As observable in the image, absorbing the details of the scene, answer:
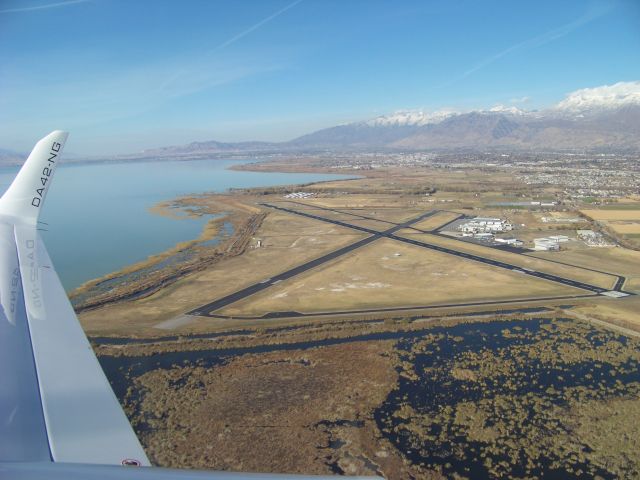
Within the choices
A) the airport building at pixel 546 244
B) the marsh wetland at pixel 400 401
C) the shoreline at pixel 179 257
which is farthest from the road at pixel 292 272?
the airport building at pixel 546 244

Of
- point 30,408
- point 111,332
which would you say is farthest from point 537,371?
point 111,332

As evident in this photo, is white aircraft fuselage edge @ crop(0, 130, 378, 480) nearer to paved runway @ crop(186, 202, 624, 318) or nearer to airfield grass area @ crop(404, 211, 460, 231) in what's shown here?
paved runway @ crop(186, 202, 624, 318)

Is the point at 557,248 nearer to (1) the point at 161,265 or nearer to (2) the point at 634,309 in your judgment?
(2) the point at 634,309

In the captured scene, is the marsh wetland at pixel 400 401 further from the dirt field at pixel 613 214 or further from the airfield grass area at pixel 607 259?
the dirt field at pixel 613 214

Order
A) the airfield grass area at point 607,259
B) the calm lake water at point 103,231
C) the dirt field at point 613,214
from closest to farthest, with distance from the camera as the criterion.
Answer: the airfield grass area at point 607,259 → the calm lake water at point 103,231 → the dirt field at point 613,214

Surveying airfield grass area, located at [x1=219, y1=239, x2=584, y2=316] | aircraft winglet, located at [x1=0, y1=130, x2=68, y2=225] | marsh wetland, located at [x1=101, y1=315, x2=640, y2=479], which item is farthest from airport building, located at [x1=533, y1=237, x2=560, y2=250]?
aircraft winglet, located at [x1=0, y1=130, x2=68, y2=225]

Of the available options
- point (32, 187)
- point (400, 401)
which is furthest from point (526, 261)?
point (32, 187)
